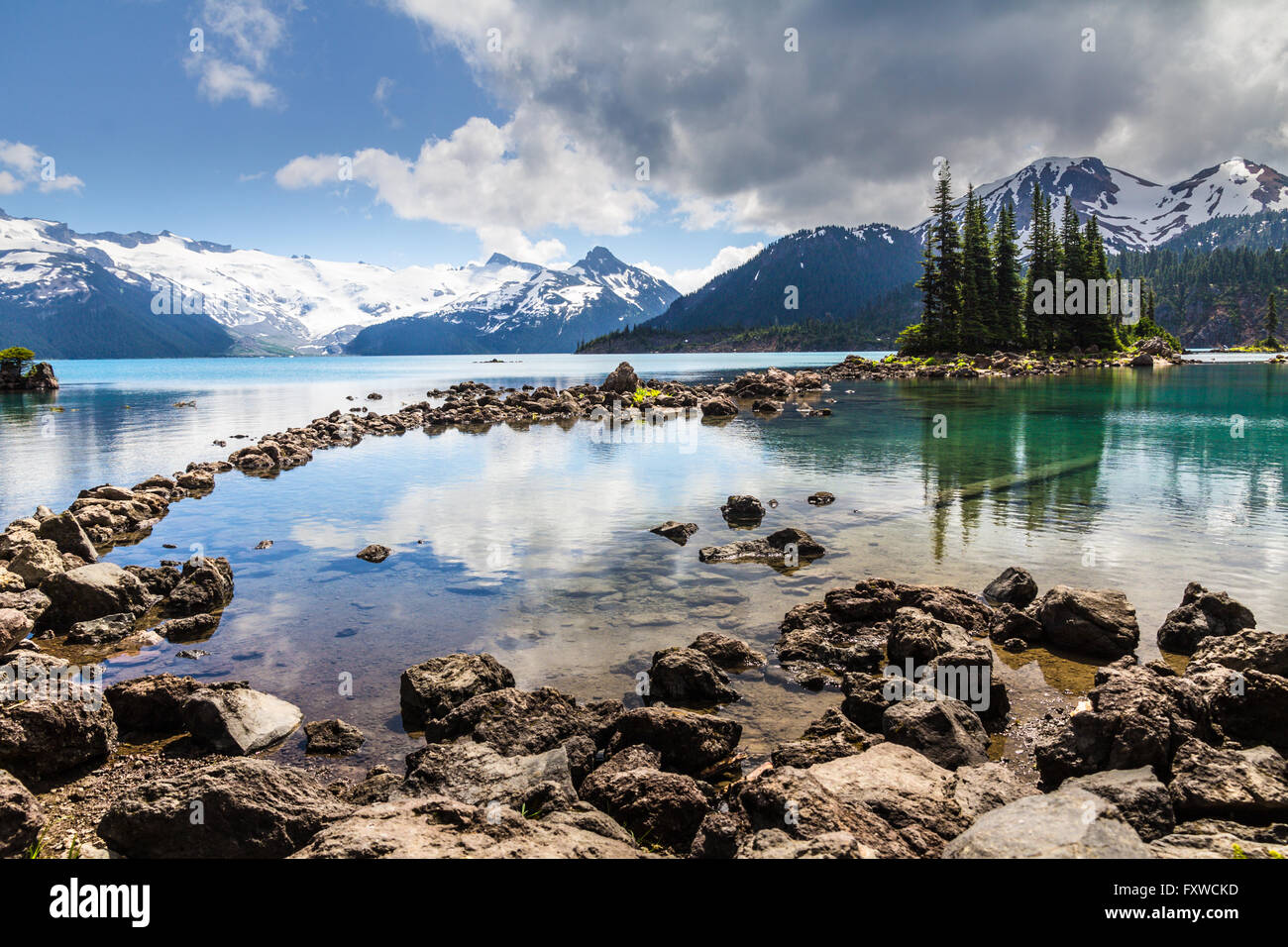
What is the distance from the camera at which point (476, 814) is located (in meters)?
7.01

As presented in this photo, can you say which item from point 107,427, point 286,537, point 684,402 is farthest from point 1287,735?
point 107,427

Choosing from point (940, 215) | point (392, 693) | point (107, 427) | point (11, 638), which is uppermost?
point (940, 215)

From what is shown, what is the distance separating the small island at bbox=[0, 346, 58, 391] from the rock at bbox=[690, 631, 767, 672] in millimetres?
144584

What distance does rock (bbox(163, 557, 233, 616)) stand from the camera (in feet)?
51.4

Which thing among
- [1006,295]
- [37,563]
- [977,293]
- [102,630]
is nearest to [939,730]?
[102,630]

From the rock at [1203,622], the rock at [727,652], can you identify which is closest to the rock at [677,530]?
the rock at [727,652]

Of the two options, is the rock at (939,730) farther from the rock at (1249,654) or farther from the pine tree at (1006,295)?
the pine tree at (1006,295)

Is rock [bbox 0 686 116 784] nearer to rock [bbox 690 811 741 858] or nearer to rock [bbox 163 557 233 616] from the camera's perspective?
rock [bbox 163 557 233 616]

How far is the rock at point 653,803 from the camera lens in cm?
779

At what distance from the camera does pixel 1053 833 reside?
6.10 m

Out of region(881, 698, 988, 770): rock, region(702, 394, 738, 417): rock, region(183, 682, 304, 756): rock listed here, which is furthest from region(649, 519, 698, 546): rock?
region(702, 394, 738, 417): rock

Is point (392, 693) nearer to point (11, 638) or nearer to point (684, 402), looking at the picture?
point (11, 638)

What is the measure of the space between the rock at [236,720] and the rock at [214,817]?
86.1 inches
